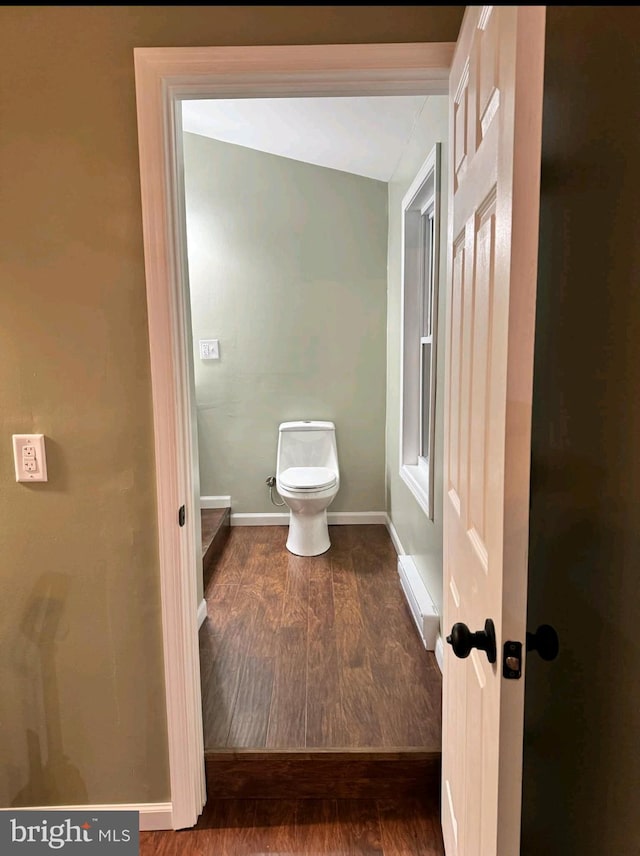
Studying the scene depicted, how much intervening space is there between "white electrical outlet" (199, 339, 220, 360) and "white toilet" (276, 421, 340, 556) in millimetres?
659

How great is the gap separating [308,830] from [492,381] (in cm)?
146

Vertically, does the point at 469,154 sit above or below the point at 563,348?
above

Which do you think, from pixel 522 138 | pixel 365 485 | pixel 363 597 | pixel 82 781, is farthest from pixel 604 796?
pixel 365 485

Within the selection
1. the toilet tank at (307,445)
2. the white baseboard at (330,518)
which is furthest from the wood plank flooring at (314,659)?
the toilet tank at (307,445)

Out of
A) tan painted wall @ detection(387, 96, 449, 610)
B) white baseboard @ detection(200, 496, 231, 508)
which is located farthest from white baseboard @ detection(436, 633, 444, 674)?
white baseboard @ detection(200, 496, 231, 508)

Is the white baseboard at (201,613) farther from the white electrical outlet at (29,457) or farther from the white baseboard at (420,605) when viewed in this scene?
the white electrical outlet at (29,457)

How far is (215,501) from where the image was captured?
12.1ft

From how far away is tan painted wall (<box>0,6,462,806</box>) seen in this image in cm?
131

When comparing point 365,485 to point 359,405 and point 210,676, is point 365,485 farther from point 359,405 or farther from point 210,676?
point 210,676

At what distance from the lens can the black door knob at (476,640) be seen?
83cm

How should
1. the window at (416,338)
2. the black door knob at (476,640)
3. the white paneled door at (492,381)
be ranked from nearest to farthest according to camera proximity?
the white paneled door at (492,381)
the black door knob at (476,640)
the window at (416,338)

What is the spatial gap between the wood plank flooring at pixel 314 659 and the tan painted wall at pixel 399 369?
0.94 ft

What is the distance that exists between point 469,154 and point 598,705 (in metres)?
1.04

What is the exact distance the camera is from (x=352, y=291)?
352cm
